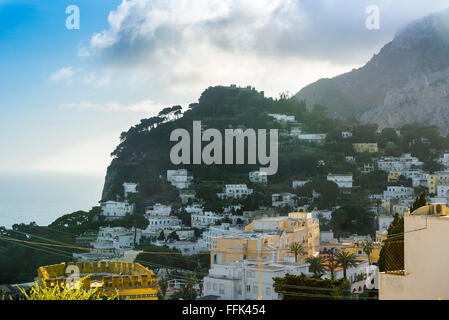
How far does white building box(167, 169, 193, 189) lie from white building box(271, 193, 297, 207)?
4762 mm

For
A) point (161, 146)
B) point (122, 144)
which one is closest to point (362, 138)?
point (161, 146)

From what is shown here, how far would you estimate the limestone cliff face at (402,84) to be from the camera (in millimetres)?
38625

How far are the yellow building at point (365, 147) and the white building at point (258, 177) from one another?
18.9ft

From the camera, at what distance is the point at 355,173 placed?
85.1 feet

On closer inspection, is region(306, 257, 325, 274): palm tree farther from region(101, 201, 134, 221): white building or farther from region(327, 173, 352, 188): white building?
region(101, 201, 134, 221): white building

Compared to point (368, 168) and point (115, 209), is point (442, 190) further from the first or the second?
point (115, 209)

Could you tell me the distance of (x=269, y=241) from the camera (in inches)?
530

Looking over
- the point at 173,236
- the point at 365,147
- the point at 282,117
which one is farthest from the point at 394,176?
the point at 173,236

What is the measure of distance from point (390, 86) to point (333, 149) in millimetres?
21411

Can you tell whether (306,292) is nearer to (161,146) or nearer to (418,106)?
(161,146)

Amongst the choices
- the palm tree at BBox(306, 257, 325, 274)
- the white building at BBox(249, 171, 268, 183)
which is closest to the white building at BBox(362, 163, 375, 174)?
the white building at BBox(249, 171, 268, 183)

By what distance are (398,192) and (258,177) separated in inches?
239

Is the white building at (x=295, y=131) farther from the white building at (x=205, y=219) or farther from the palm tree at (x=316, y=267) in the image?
the palm tree at (x=316, y=267)

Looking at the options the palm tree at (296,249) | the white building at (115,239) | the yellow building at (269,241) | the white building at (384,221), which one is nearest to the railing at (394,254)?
the yellow building at (269,241)
